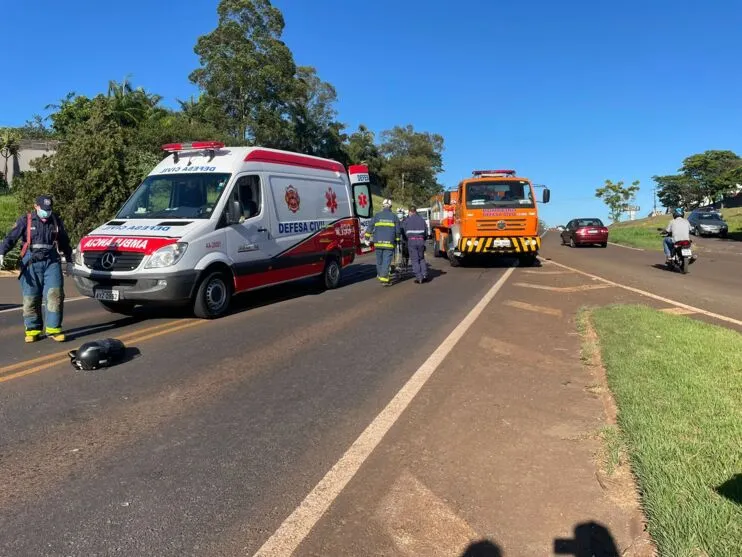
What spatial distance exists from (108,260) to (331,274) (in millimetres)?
5427

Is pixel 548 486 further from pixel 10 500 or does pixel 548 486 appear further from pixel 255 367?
pixel 255 367

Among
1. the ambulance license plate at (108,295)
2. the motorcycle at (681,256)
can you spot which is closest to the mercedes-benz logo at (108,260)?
the ambulance license plate at (108,295)

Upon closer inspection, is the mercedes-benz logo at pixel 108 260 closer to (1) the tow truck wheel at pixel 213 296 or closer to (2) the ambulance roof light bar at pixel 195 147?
(1) the tow truck wheel at pixel 213 296

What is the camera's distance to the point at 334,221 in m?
12.9

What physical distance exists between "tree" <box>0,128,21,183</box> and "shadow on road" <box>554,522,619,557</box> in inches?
2059

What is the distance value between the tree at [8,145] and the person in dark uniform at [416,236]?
4330 centimetres

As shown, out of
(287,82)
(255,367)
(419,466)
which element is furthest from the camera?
(287,82)

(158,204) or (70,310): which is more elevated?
(158,204)

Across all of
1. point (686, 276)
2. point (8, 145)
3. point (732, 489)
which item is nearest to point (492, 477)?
point (732, 489)

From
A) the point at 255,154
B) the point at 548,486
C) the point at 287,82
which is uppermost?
the point at 287,82

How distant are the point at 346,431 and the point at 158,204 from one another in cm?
657

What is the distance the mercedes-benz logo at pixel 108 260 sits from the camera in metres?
Result: 8.45

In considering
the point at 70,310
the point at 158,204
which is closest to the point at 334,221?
the point at 158,204

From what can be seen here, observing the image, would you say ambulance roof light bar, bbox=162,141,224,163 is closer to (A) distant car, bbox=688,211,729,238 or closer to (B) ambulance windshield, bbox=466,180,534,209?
(B) ambulance windshield, bbox=466,180,534,209
